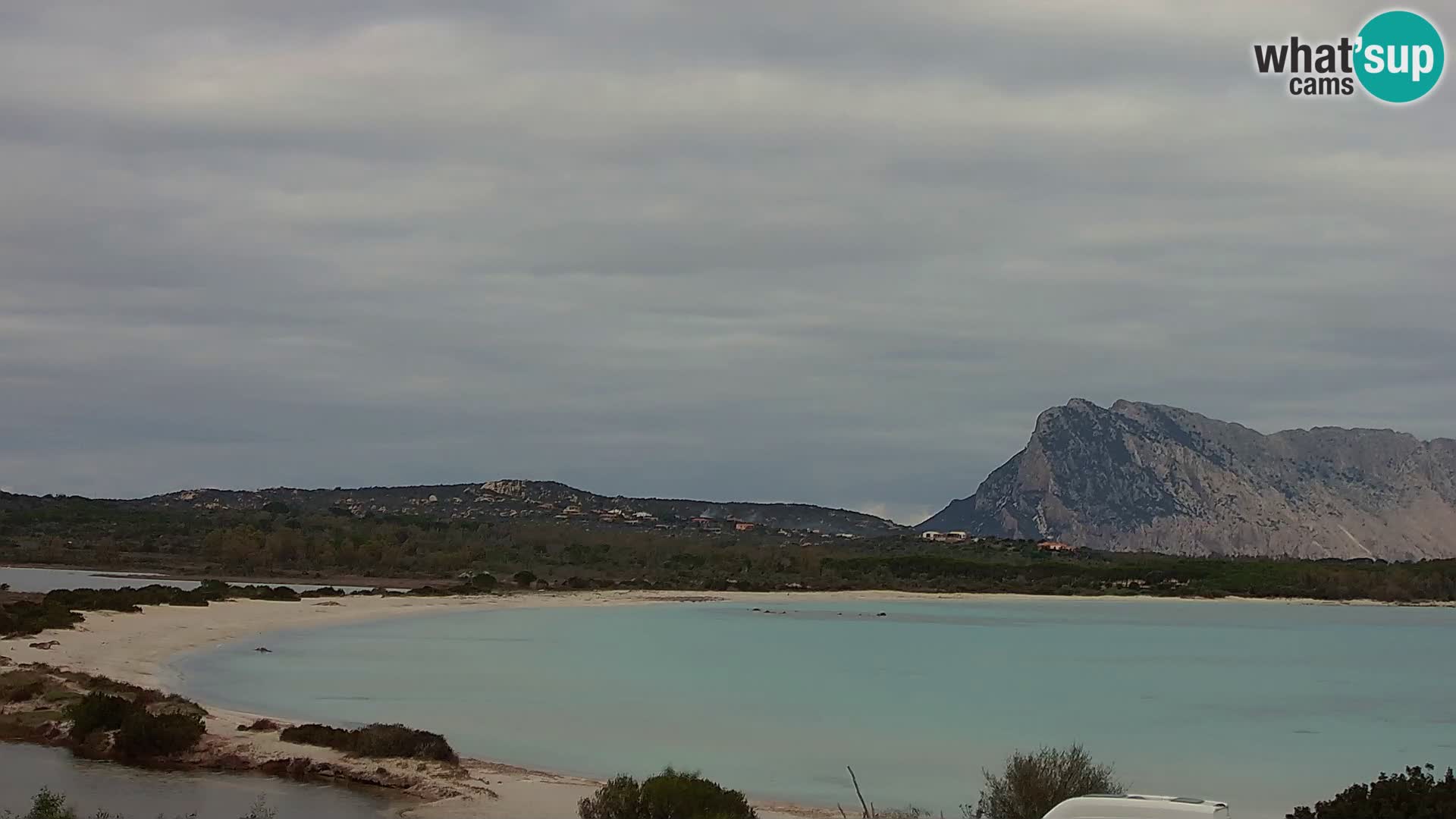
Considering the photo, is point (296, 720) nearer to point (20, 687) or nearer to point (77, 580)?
point (20, 687)

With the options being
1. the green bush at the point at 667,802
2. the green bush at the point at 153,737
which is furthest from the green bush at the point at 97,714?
the green bush at the point at 667,802

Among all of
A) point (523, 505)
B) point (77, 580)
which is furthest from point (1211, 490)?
point (77, 580)

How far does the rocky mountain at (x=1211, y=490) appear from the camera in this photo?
156 meters

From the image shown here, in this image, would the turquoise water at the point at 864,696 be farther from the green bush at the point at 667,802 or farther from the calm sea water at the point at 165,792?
the green bush at the point at 667,802

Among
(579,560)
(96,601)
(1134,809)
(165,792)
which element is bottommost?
(165,792)

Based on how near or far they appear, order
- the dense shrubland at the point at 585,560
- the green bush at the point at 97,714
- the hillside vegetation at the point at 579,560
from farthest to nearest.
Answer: the dense shrubland at the point at 585,560 < the hillside vegetation at the point at 579,560 < the green bush at the point at 97,714

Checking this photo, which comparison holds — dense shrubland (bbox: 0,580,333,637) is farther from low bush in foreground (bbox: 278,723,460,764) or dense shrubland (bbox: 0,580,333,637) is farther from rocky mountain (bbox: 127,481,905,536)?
rocky mountain (bbox: 127,481,905,536)

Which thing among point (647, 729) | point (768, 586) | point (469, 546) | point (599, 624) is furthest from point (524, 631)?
point (469, 546)

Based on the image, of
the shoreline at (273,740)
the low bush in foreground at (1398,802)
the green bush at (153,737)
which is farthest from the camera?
the green bush at (153,737)

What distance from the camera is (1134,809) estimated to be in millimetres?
7633

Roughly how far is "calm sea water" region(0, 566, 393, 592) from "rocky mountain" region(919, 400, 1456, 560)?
107174 mm

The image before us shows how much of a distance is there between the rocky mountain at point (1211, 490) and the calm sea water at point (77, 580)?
107 m

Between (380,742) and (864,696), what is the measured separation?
15624 millimetres

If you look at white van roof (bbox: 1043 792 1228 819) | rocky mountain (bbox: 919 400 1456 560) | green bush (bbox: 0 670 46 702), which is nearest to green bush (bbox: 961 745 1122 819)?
white van roof (bbox: 1043 792 1228 819)
